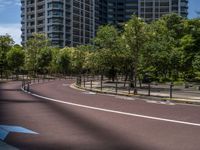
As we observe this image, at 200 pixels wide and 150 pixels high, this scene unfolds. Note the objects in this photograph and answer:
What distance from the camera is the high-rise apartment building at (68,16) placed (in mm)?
166250

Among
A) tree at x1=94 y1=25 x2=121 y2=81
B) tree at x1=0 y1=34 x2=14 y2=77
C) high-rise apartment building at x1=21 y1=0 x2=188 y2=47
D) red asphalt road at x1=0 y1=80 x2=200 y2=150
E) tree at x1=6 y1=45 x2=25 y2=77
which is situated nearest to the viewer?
red asphalt road at x1=0 y1=80 x2=200 y2=150

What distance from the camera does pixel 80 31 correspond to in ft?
592

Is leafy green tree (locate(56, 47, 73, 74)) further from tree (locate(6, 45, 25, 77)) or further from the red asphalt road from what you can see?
the red asphalt road

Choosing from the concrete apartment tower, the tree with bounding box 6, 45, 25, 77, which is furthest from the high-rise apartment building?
the tree with bounding box 6, 45, 25, 77

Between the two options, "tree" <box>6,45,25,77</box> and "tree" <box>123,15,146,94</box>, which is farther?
"tree" <box>6,45,25,77</box>

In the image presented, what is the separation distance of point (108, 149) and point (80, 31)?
172 meters

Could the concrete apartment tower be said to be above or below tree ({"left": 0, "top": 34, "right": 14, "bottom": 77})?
above

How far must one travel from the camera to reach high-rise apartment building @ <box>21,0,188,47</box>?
545ft

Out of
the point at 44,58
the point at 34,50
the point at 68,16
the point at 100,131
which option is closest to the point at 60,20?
the point at 68,16

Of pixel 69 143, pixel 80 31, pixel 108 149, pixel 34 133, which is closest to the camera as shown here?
pixel 108 149

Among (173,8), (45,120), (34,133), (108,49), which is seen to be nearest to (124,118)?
(45,120)

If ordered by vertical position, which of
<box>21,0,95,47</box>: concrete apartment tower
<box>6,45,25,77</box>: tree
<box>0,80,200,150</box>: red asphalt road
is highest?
<box>21,0,95,47</box>: concrete apartment tower

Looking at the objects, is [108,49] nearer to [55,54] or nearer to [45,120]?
[45,120]

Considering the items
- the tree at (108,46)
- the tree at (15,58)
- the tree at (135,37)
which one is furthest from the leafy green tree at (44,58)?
the tree at (135,37)
